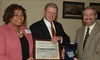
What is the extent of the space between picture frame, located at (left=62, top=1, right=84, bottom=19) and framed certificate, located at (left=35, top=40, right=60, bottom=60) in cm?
93

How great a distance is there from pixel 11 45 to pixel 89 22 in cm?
109

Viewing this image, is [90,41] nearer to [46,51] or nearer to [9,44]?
[46,51]

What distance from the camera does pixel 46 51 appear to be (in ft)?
7.31

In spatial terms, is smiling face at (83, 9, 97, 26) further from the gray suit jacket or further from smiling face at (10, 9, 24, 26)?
smiling face at (10, 9, 24, 26)

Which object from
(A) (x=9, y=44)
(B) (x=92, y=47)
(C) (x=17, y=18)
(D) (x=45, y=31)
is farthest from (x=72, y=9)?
(A) (x=9, y=44)

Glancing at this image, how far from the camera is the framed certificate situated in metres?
2.19

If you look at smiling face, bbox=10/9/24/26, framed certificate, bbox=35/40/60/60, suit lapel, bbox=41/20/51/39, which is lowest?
framed certificate, bbox=35/40/60/60

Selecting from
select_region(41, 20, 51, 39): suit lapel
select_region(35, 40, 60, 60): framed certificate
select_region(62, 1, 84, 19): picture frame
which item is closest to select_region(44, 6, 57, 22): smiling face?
select_region(41, 20, 51, 39): suit lapel

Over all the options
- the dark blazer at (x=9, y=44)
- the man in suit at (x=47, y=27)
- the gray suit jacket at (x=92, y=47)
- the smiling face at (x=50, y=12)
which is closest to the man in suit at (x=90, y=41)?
the gray suit jacket at (x=92, y=47)

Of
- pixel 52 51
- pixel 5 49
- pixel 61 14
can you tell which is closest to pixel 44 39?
pixel 52 51

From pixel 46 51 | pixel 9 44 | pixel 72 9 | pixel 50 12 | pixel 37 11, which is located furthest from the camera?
pixel 72 9

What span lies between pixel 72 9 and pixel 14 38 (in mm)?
1418

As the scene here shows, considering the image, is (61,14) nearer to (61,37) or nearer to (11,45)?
(61,37)

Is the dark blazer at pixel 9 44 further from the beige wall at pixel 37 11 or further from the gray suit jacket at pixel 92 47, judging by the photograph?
the gray suit jacket at pixel 92 47
